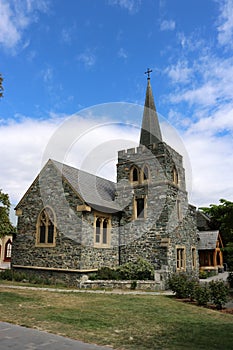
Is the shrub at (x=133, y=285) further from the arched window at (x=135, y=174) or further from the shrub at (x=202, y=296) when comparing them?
the arched window at (x=135, y=174)

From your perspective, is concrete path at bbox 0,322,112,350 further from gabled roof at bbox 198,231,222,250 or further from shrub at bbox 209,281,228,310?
gabled roof at bbox 198,231,222,250

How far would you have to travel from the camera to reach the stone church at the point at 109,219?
58.8 feet

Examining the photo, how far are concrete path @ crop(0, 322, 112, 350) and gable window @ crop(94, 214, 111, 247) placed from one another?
11.9m

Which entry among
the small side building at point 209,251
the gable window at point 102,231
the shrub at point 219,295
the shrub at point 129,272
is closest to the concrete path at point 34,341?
the shrub at point 219,295

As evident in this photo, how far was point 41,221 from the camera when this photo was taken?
19.6m

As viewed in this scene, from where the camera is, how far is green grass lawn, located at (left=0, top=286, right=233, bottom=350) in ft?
21.5

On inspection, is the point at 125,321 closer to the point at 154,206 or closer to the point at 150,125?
the point at 154,206

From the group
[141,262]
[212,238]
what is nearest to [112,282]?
[141,262]

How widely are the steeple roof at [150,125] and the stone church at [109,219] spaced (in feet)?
0.76

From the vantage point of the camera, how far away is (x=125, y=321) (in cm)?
839

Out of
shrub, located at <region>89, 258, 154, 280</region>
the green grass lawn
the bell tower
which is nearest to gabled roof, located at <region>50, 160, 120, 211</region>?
the bell tower

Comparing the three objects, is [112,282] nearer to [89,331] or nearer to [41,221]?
[41,221]

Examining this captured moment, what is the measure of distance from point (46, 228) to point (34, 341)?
13.5 m

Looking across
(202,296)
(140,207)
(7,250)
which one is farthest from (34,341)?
(7,250)
